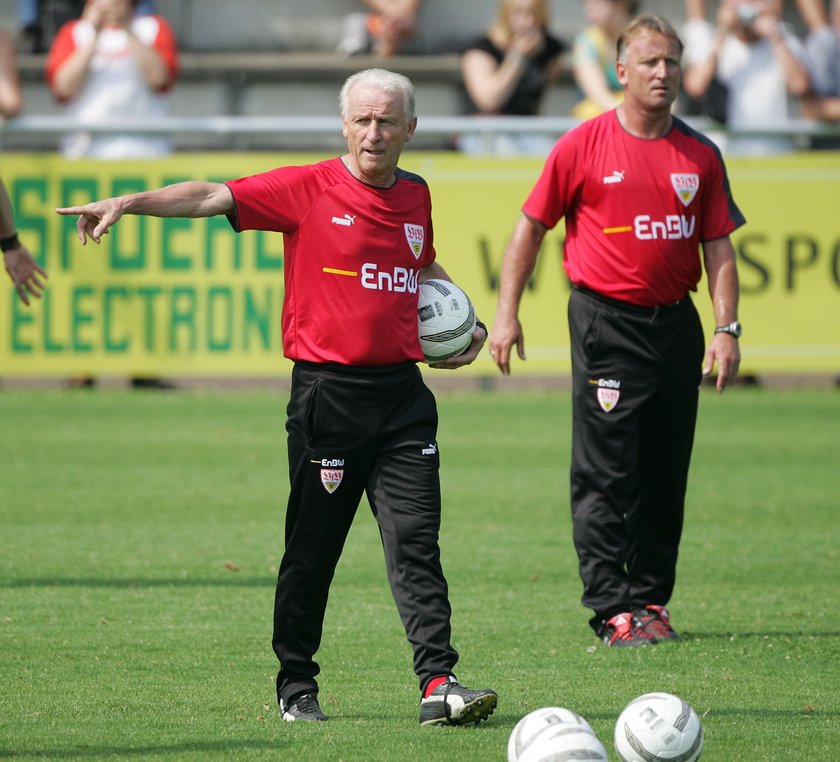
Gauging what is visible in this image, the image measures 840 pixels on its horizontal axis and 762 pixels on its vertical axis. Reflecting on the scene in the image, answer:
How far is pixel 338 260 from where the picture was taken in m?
5.85

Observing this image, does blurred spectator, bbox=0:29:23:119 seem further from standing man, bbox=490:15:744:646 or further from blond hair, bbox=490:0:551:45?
standing man, bbox=490:15:744:646

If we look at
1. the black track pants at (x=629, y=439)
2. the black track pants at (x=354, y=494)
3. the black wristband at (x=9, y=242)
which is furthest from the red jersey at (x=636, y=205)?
the black wristband at (x=9, y=242)

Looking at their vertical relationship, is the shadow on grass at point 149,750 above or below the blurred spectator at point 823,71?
below

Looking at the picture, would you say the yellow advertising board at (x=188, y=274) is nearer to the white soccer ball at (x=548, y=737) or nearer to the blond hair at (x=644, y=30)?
the blond hair at (x=644, y=30)

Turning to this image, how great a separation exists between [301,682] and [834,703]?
1946 millimetres

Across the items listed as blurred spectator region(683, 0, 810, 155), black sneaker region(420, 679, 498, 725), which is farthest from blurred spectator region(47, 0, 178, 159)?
black sneaker region(420, 679, 498, 725)

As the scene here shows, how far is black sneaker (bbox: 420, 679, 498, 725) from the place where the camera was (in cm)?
560

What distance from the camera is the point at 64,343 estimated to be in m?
14.3

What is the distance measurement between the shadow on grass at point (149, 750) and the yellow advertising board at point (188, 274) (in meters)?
9.05

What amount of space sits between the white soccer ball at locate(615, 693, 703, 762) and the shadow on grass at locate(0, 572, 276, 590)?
11.0ft

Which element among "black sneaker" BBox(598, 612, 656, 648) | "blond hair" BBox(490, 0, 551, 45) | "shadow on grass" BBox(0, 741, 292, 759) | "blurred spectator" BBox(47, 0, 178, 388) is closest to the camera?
"shadow on grass" BBox(0, 741, 292, 759)

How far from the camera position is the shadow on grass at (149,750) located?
17.2 feet

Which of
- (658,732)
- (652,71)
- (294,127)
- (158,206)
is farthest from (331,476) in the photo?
(294,127)

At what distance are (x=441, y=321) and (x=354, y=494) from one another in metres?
0.71
